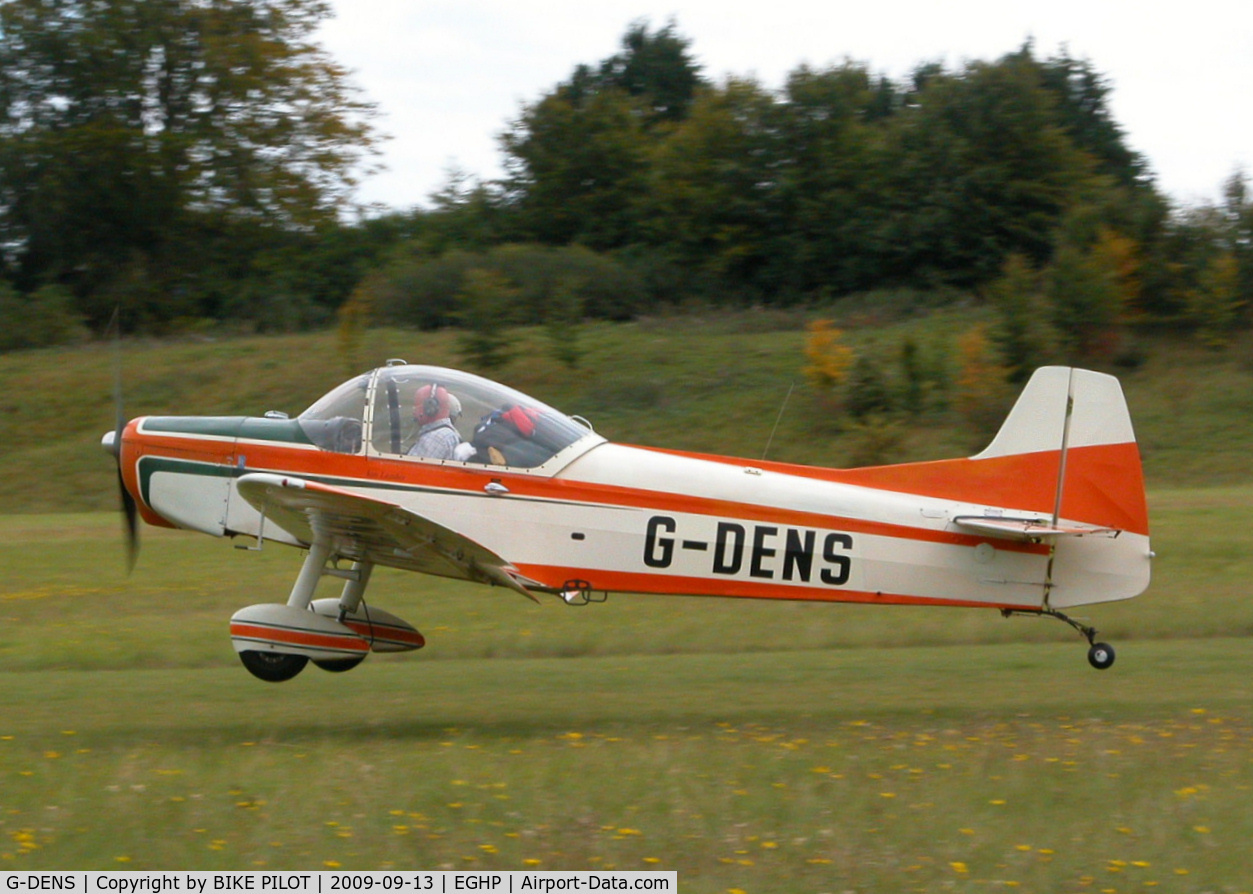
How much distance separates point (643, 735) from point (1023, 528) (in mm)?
2681

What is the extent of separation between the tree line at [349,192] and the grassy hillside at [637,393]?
350 cm

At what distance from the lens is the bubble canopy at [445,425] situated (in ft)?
26.8

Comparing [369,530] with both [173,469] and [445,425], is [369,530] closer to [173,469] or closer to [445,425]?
[445,425]

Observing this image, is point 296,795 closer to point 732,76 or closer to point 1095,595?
point 1095,595

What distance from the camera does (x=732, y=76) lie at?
38344 mm

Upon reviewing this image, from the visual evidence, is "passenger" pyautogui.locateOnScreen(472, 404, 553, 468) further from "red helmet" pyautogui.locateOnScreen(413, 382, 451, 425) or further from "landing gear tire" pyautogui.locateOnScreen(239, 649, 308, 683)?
"landing gear tire" pyautogui.locateOnScreen(239, 649, 308, 683)

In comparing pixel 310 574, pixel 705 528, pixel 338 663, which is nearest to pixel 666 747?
pixel 705 528

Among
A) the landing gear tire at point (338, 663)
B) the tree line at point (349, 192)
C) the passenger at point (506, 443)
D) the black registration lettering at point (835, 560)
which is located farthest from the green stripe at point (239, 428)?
the tree line at point (349, 192)

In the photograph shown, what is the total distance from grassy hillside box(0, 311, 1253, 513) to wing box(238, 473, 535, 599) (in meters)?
14.9

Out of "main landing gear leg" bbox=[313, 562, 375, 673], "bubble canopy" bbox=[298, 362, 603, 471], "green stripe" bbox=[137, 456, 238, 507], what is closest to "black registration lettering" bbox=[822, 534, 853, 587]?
"bubble canopy" bbox=[298, 362, 603, 471]

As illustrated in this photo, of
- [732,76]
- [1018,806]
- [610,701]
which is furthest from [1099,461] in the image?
[732,76]

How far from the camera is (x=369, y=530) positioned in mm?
7664

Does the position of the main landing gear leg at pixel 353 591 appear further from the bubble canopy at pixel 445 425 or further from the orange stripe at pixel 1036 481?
the orange stripe at pixel 1036 481

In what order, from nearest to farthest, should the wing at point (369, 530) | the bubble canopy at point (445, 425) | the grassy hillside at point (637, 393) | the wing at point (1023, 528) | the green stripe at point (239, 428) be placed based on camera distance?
the wing at point (369, 530) < the wing at point (1023, 528) < the bubble canopy at point (445, 425) < the green stripe at point (239, 428) < the grassy hillside at point (637, 393)
